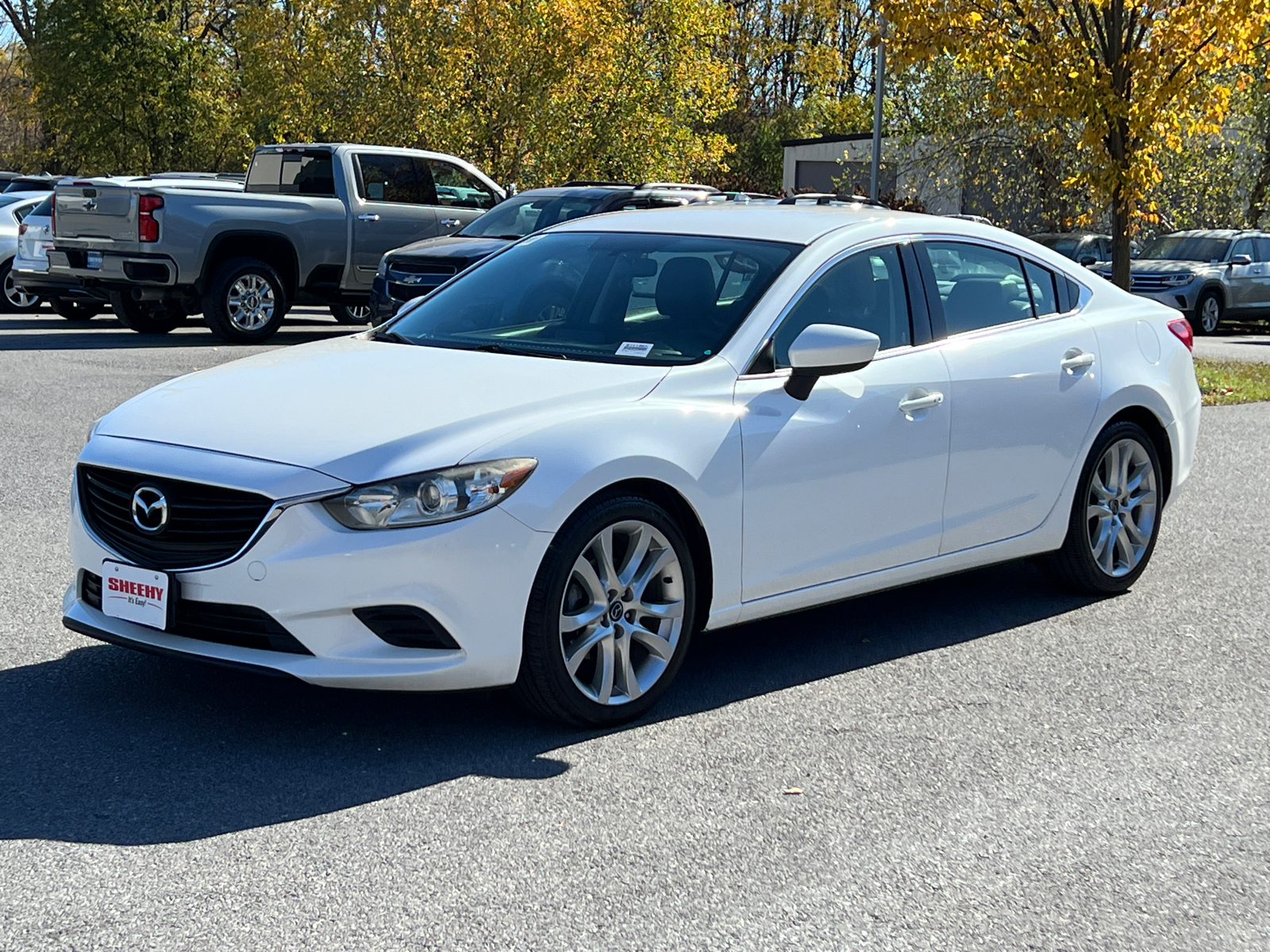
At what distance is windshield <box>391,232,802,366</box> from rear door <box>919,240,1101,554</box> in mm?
867

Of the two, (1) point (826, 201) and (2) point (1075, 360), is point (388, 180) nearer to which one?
(1) point (826, 201)

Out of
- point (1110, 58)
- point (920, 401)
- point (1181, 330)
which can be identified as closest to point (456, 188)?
point (1110, 58)

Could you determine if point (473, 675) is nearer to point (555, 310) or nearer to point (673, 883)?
point (673, 883)

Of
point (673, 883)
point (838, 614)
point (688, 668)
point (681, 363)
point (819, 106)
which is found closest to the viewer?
point (673, 883)

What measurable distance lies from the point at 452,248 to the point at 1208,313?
51.6 ft

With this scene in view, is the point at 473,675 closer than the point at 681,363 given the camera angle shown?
Yes

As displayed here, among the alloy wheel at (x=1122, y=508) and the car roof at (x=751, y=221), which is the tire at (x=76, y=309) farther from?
the alloy wheel at (x=1122, y=508)

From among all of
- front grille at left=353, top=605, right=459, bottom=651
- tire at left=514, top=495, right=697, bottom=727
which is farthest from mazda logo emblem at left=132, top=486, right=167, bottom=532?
tire at left=514, top=495, right=697, bottom=727

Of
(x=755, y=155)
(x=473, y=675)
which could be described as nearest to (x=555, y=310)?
(x=473, y=675)

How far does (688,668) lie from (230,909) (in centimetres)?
238

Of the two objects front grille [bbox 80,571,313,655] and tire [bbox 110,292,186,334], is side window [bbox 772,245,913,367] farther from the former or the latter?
tire [bbox 110,292,186,334]

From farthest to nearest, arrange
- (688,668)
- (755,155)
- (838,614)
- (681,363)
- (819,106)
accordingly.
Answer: (819,106), (755,155), (838,614), (688,668), (681,363)

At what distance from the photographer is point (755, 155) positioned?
54.5m

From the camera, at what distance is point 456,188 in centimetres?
1888
